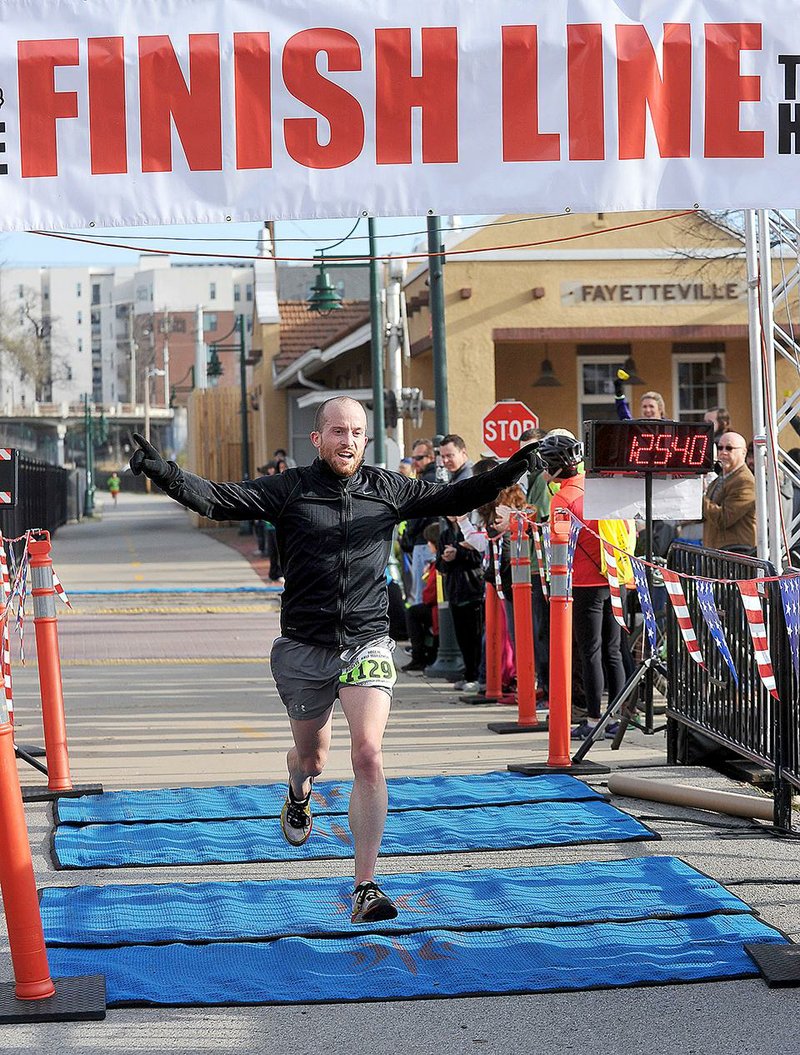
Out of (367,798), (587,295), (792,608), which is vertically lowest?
(367,798)

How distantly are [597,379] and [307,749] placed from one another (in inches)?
873

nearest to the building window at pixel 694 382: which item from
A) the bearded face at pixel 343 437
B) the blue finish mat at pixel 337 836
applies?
the blue finish mat at pixel 337 836

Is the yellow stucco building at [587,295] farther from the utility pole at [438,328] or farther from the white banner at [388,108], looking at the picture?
the white banner at [388,108]

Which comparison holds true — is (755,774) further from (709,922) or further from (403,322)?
(403,322)

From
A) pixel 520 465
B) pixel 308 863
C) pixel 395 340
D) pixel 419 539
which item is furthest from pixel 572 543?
pixel 395 340

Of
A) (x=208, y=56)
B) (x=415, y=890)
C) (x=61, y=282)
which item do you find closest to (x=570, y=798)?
(x=415, y=890)

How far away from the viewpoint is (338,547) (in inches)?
237

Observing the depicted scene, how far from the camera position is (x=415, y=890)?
6.26 metres

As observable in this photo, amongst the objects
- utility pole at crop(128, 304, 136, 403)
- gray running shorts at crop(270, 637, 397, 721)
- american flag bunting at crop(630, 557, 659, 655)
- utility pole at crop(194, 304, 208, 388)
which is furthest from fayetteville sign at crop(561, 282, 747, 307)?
utility pole at crop(128, 304, 136, 403)

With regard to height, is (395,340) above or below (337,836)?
above

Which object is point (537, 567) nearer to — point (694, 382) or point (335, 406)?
point (335, 406)

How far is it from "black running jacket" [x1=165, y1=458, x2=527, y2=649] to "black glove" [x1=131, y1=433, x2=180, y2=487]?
0.98ft

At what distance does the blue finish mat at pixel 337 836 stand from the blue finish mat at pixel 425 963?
52.4 inches

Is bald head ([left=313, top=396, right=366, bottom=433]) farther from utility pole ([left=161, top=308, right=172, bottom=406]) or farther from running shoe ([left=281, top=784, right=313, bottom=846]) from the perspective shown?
utility pole ([left=161, top=308, right=172, bottom=406])
